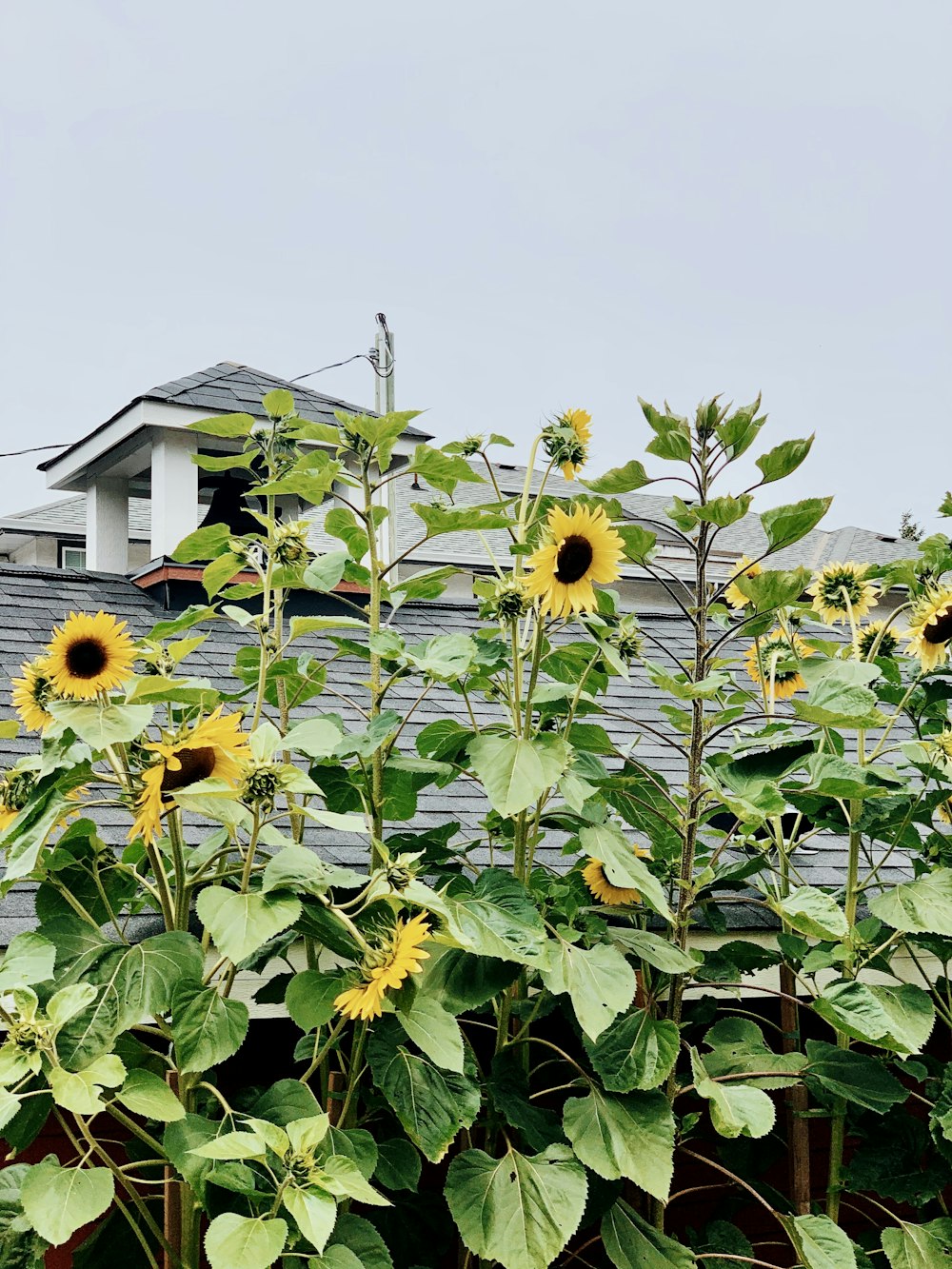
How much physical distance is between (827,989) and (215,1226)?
0.94 meters

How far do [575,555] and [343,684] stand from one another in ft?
8.27

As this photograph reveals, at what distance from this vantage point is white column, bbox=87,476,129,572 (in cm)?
584

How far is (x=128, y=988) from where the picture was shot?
1.54 meters

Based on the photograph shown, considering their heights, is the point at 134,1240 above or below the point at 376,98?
below

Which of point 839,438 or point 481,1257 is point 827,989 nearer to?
point 481,1257

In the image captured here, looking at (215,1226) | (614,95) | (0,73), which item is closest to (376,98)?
(614,95)

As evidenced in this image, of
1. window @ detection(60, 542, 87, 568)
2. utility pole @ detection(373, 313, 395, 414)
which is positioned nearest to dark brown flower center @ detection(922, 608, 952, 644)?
utility pole @ detection(373, 313, 395, 414)

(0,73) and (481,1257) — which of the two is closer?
(481,1257)

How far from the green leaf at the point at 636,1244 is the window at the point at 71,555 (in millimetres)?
13575

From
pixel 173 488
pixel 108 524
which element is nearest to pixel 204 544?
pixel 173 488

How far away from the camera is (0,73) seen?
14367mm

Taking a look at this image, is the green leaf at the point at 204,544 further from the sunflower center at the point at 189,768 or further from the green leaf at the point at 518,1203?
the green leaf at the point at 518,1203

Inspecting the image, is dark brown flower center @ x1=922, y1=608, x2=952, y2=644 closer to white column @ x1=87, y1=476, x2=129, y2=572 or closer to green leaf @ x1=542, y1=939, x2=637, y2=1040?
green leaf @ x1=542, y1=939, x2=637, y2=1040

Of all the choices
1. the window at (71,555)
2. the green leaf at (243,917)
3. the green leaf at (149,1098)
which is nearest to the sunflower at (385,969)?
the green leaf at (243,917)
